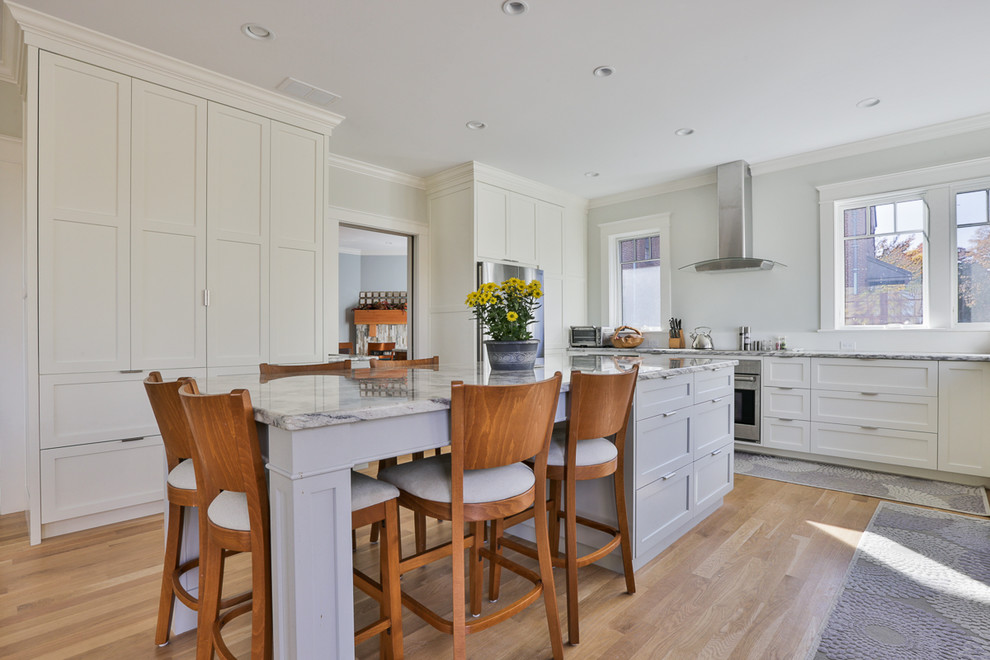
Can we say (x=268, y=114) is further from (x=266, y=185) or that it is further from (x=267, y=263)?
(x=267, y=263)

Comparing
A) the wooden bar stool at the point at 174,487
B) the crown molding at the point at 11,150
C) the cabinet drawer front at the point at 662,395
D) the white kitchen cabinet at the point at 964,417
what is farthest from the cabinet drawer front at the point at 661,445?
the crown molding at the point at 11,150

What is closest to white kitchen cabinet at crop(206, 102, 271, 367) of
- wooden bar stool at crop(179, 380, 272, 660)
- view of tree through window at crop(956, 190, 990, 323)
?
wooden bar stool at crop(179, 380, 272, 660)

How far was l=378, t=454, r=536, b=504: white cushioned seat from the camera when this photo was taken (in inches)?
53.4

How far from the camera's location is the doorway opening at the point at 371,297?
948 centimetres

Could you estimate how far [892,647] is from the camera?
1616 mm

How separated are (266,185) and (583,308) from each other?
3.94 metres

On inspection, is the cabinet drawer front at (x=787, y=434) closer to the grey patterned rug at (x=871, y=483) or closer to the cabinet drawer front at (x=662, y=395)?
the grey patterned rug at (x=871, y=483)

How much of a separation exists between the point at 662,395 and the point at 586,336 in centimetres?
355

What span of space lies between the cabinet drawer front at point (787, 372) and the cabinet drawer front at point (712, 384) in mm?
1517

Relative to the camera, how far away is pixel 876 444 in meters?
3.69

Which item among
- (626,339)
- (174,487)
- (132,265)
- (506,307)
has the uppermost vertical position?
(132,265)

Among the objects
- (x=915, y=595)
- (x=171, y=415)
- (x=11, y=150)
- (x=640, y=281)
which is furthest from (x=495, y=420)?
(x=640, y=281)

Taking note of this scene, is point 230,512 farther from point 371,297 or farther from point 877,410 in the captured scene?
point 371,297

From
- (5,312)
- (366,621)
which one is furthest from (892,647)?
(5,312)
